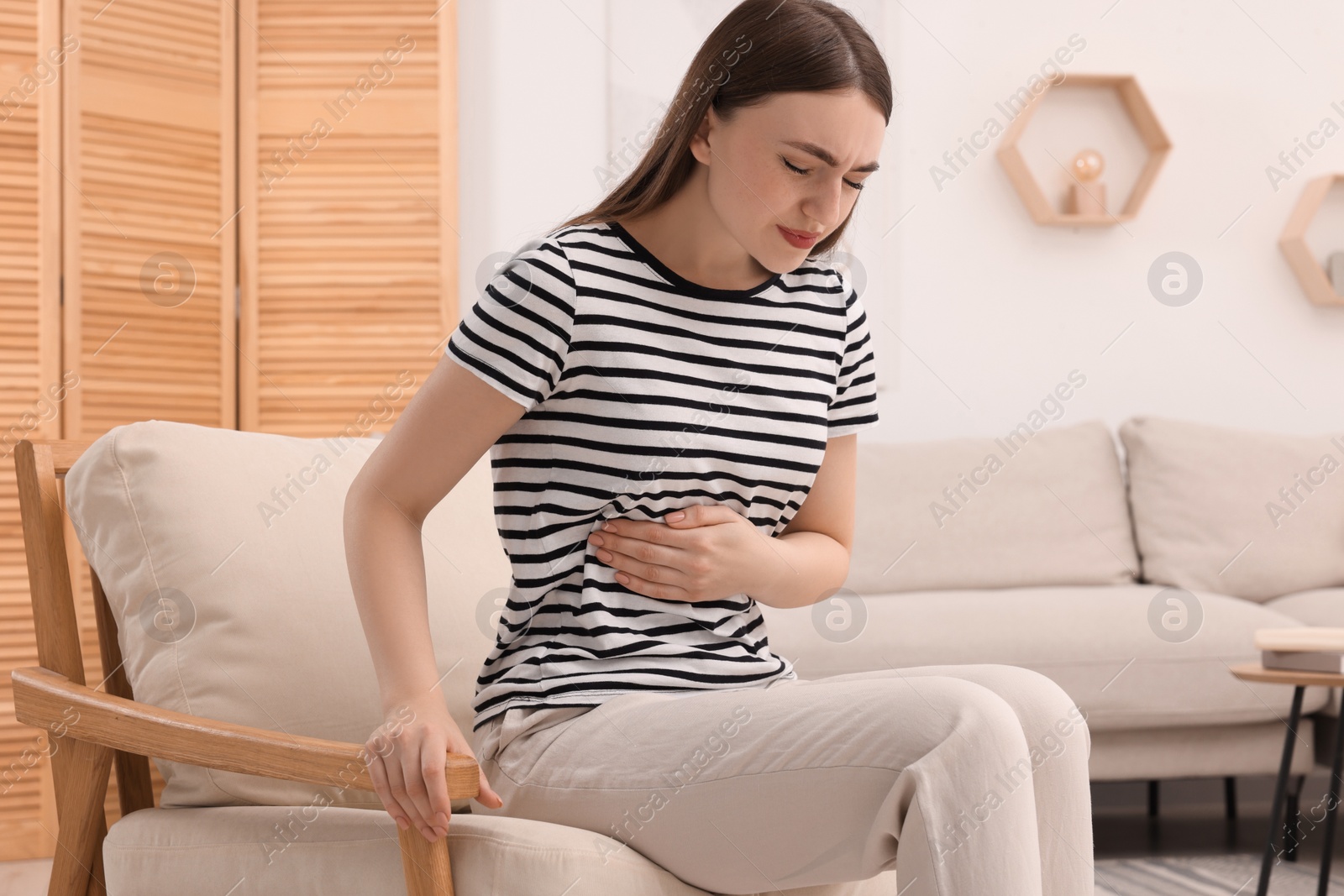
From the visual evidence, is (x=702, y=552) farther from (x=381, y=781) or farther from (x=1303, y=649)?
(x=1303, y=649)

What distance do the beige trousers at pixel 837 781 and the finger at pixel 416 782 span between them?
14cm

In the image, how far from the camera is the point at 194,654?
110 cm

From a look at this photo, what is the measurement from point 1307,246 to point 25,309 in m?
3.36

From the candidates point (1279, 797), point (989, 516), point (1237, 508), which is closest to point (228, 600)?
point (1279, 797)

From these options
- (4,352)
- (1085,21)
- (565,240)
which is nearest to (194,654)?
(565,240)

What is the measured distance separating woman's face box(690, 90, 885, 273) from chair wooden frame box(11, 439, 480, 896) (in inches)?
20.6

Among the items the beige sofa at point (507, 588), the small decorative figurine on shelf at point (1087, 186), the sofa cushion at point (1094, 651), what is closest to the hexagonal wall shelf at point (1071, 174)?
the small decorative figurine on shelf at point (1087, 186)

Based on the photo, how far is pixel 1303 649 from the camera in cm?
182

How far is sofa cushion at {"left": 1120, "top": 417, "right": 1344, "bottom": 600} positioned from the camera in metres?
2.78

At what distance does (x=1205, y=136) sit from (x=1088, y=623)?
5.89 feet

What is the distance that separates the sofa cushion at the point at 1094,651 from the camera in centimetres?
226

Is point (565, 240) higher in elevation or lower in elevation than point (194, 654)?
higher

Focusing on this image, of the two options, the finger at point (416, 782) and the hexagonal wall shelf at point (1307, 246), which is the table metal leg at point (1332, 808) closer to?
the hexagonal wall shelf at point (1307, 246)

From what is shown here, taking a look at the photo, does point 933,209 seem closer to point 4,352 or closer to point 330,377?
point 330,377
